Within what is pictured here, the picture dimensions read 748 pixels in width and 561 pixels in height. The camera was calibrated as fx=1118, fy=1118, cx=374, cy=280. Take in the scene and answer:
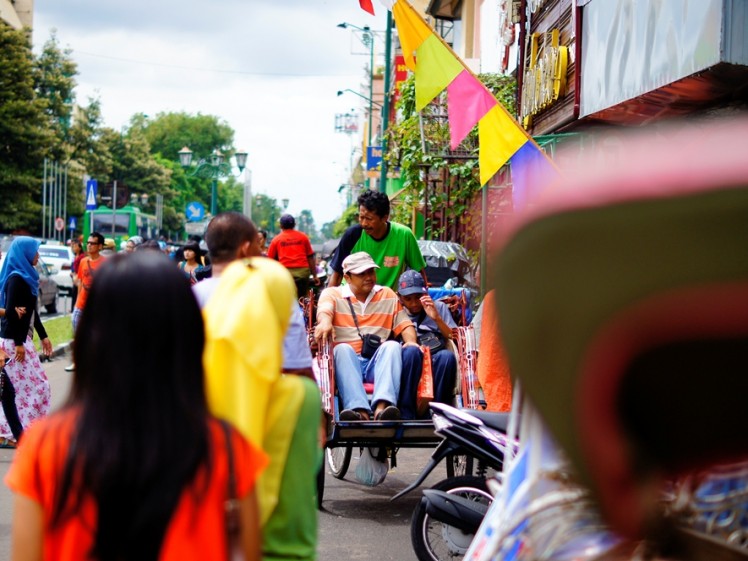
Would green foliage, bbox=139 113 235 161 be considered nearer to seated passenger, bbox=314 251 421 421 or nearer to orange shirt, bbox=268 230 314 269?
orange shirt, bbox=268 230 314 269

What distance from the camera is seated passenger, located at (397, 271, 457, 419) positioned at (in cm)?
760

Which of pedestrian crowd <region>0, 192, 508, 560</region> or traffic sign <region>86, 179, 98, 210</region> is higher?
traffic sign <region>86, 179, 98, 210</region>

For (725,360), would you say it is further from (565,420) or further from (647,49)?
(647,49)

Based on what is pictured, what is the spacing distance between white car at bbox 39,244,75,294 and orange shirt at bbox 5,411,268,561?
31.9 metres

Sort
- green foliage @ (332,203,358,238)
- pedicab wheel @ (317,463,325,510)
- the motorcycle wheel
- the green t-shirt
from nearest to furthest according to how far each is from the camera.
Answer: the motorcycle wheel → pedicab wheel @ (317,463,325,510) → the green t-shirt → green foliage @ (332,203,358,238)

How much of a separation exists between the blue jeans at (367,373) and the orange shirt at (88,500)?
4979 millimetres

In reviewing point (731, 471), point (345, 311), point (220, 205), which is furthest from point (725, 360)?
point (220, 205)

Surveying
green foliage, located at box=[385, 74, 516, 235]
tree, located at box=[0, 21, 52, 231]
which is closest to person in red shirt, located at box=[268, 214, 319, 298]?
green foliage, located at box=[385, 74, 516, 235]

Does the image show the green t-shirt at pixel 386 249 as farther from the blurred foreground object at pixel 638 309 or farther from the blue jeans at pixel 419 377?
the blurred foreground object at pixel 638 309

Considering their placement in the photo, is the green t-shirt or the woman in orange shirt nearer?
the woman in orange shirt

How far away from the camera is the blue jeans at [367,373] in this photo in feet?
24.2

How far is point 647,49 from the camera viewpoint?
9.52 metres

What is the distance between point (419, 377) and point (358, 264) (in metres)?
0.93

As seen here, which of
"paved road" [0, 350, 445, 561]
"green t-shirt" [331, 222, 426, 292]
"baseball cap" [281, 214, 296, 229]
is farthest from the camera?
"baseball cap" [281, 214, 296, 229]
